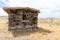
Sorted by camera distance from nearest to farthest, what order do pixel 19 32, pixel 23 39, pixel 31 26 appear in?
pixel 23 39
pixel 19 32
pixel 31 26

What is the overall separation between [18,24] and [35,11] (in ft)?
5.84

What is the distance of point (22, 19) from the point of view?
1366cm

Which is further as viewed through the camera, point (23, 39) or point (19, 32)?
point (19, 32)

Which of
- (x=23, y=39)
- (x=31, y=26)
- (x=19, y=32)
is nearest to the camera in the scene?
(x=23, y=39)

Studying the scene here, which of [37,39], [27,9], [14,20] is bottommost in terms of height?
[37,39]

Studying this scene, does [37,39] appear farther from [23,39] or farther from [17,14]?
[17,14]

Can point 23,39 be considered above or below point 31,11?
below

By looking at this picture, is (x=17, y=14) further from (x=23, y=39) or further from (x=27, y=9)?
(x=23, y=39)

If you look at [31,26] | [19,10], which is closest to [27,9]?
[19,10]

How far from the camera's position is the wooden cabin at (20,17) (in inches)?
521

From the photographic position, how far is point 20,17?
44.2ft

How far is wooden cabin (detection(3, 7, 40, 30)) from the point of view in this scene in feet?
43.4

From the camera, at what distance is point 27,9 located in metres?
13.2

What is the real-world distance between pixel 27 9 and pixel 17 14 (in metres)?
0.89
